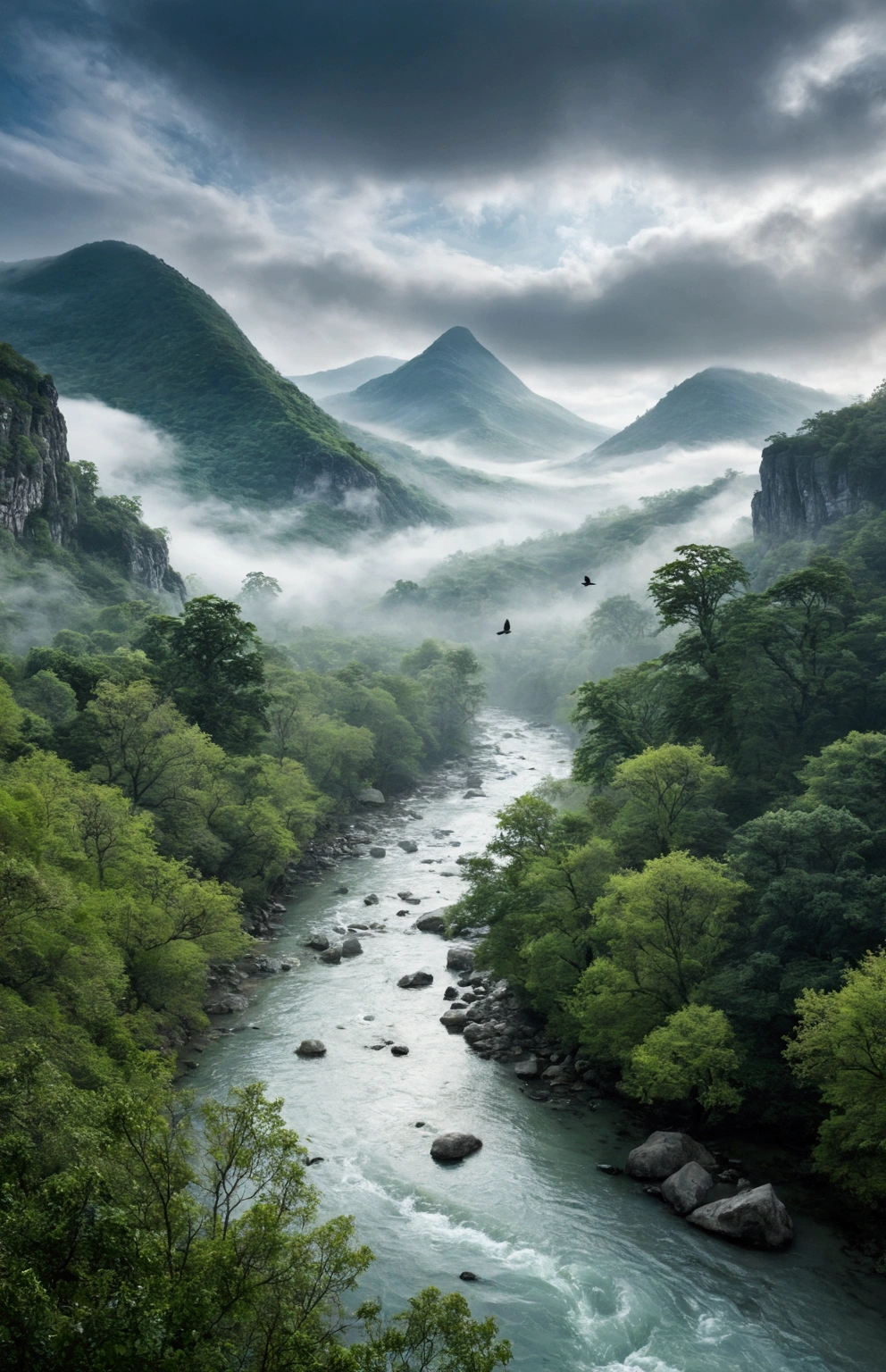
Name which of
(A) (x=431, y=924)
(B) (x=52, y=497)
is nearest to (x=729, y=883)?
(A) (x=431, y=924)

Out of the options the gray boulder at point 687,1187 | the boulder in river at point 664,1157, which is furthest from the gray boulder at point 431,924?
the gray boulder at point 687,1187

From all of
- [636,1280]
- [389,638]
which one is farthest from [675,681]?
[389,638]

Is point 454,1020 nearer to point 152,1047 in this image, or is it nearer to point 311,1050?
point 311,1050

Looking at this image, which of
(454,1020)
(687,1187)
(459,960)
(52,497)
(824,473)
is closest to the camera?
(687,1187)

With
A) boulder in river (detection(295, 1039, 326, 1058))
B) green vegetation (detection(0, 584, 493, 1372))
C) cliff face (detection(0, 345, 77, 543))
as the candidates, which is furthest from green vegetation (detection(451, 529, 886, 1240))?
cliff face (detection(0, 345, 77, 543))

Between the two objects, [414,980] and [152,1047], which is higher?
[152,1047]

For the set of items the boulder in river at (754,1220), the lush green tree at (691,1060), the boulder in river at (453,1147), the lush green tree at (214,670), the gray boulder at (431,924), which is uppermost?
the lush green tree at (214,670)

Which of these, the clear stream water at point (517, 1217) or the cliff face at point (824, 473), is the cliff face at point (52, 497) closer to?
the clear stream water at point (517, 1217)
